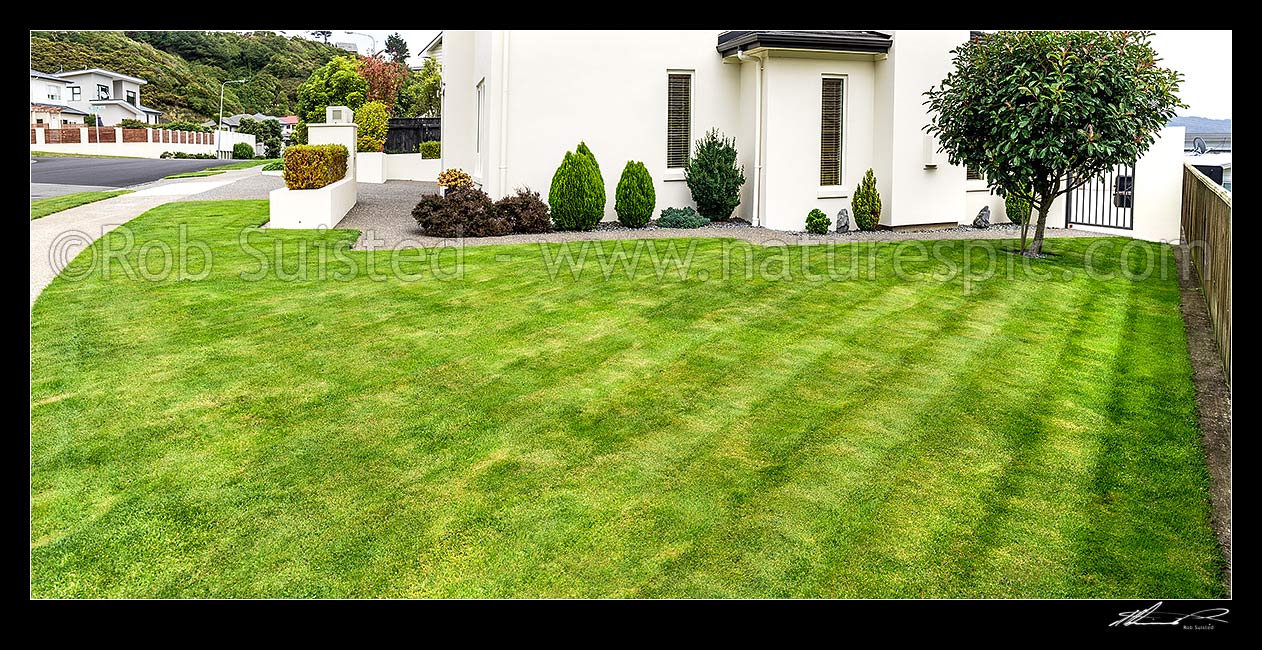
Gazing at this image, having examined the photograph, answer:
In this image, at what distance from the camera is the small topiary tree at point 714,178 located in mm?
17516

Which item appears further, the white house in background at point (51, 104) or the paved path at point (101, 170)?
the paved path at point (101, 170)

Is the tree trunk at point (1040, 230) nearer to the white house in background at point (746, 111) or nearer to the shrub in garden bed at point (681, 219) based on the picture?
the white house in background at point (746, 111)

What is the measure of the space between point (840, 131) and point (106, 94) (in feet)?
68.4

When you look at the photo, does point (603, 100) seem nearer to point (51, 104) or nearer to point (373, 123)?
point (51, 104)

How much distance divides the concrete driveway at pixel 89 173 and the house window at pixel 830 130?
1420 cm

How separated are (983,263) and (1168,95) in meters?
3.23

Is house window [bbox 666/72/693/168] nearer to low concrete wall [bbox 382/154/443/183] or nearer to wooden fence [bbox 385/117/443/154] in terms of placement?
low concrete wall [bbox 382/154/443/183]

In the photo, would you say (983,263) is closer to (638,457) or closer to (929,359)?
(929,359)

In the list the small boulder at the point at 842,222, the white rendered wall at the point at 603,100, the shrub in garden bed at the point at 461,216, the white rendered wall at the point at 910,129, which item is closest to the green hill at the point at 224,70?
the white rendered wall at the point at 603,100

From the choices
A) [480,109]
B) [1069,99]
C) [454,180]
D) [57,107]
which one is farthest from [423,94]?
[1069,99]

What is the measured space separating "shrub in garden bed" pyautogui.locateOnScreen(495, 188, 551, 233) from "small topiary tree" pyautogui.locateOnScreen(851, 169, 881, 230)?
5.91 m

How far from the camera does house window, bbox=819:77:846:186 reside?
1767cm

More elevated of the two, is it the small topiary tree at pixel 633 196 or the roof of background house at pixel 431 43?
the roof of background house at pixel 431 43
